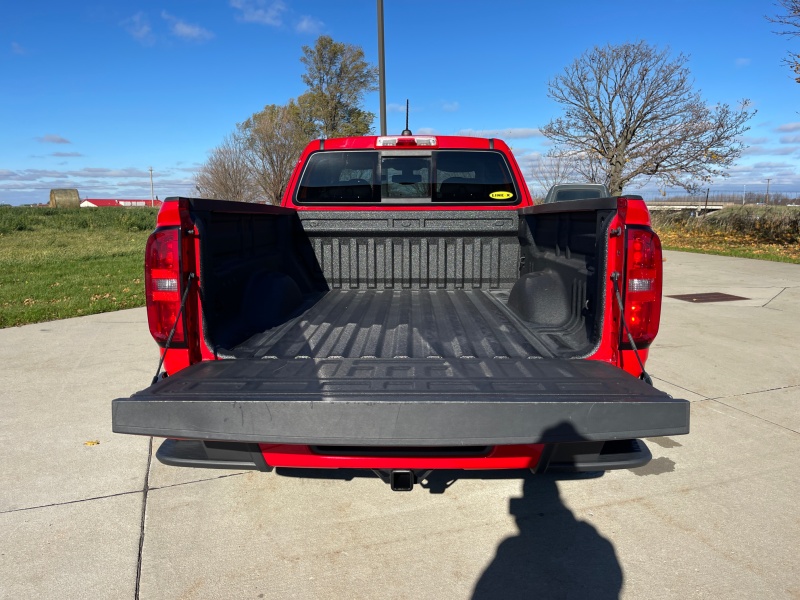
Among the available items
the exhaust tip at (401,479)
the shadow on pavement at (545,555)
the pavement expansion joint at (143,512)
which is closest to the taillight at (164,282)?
the pavement expansion joint at (143,512)

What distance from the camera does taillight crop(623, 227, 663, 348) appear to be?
2.51 meters

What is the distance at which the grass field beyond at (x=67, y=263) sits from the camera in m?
8.87

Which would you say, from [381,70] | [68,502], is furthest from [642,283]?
[381,70]

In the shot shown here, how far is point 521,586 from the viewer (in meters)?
2.40

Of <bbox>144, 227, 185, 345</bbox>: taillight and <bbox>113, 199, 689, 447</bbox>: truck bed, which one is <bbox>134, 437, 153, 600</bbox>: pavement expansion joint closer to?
<bbox>113, 199, 689, 447</bbox>: truck bed

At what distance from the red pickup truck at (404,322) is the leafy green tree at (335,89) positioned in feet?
95.6

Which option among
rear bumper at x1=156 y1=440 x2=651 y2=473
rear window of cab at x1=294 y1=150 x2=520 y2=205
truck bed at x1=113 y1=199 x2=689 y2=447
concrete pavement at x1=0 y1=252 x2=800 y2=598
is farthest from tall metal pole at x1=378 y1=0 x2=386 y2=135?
rear bumper at x1=156 y1=440 x2=651 y2=473

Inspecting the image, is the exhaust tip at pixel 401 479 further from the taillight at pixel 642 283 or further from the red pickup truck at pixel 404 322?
the taillight at pixel 642 283

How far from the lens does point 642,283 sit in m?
2.54

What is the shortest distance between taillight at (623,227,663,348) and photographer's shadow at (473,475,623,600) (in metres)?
0.99

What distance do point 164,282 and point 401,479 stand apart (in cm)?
137

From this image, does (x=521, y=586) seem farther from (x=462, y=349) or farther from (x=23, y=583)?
(x=23, y=583)

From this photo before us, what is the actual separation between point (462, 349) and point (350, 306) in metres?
1.30

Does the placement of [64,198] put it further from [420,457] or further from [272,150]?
[420,457]
